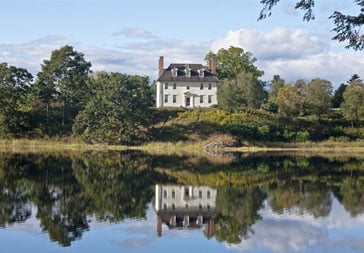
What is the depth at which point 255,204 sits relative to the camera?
26406 millimetres

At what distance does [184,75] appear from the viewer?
273ft

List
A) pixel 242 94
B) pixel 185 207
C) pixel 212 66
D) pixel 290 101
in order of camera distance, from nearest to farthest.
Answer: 1. pixel 185 207
2. pixel 242 94
3. pixel 290 101
4. pixel 212 66

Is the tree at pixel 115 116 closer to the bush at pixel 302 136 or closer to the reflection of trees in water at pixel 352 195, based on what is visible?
the bush at pixel 302 136

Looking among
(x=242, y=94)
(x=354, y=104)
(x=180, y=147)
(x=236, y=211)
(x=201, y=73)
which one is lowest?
(x=236, y=211)

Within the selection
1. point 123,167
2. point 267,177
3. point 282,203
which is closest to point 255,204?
point 282,203

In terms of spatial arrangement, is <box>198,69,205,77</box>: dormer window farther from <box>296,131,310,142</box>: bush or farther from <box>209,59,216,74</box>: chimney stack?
<box>296,131,310,142</box>: bush

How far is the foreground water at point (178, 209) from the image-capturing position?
1845 cm

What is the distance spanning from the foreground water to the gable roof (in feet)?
130

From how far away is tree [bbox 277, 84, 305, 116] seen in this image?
7431cm

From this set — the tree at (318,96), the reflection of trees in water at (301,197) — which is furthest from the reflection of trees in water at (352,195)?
the tree at (318,96)

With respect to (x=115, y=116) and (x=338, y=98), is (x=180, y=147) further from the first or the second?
(x=338, y=98)

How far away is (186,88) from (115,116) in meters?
20.0

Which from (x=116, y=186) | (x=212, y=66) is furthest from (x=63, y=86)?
(x=116, y=186)

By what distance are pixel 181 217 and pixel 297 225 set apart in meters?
5.44
